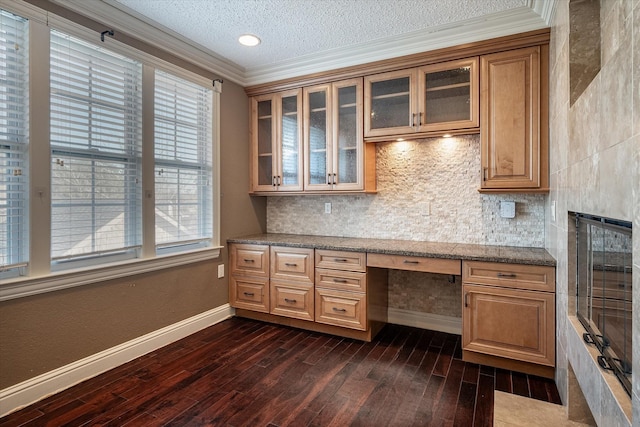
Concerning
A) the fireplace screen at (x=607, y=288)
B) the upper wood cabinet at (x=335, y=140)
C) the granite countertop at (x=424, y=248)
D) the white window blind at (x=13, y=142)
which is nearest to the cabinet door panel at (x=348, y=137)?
the upper wood cabinet at (x=335, y=140)

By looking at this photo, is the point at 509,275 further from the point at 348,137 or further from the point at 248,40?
the point at 248,40

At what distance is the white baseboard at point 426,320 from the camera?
10.3ft

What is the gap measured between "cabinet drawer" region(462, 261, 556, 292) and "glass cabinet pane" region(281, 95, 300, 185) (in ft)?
5.96

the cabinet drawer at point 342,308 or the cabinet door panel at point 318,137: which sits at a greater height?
A: the cabinet door panel at point 318,137

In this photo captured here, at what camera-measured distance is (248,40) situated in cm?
292

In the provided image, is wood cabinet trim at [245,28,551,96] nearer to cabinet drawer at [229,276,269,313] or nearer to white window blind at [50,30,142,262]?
white window blind at [50,30,142,262]

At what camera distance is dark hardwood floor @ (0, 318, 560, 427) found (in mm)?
1926

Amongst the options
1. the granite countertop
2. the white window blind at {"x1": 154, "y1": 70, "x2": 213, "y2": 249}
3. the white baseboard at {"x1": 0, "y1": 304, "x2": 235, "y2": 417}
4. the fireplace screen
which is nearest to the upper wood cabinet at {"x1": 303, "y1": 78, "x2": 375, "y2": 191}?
the granite countertop

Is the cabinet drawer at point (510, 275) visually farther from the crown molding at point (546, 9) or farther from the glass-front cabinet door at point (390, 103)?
the crown molding at point (546, 9)

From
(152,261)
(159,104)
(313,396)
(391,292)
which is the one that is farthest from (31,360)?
(391,292)

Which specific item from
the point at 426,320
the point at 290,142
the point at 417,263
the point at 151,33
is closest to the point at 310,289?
the point at 417,263

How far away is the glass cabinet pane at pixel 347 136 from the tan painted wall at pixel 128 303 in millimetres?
1124

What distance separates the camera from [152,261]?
9.12 feet

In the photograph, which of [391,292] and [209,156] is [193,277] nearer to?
[209,156]
